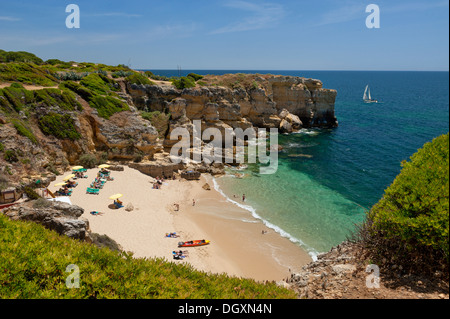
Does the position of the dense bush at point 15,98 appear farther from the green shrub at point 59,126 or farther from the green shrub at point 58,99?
the green shrub at point 59,126

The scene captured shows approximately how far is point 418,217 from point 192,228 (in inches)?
658

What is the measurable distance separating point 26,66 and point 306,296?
135 feet

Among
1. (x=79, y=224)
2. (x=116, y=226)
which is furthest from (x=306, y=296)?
(x=116, y=226)

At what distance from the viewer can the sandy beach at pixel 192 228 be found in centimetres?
1703

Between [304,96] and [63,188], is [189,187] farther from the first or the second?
[304,96]

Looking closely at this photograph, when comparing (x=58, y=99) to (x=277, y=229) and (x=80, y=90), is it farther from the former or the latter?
(x=277, y=229)

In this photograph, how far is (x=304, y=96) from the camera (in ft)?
180

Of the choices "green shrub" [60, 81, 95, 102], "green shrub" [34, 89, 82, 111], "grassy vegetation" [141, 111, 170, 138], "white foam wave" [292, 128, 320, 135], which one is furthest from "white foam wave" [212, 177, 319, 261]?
"white foam wave" [292, 128, 320, 135]

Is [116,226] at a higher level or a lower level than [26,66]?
lower

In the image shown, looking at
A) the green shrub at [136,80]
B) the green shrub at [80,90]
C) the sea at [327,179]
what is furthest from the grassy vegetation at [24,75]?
the sea at [327,179]

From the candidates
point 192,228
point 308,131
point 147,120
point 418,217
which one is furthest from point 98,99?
point 308,131

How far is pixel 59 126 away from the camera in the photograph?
26859 millimetres

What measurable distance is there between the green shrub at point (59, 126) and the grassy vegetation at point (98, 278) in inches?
858

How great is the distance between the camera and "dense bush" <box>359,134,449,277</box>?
20.0 ft
